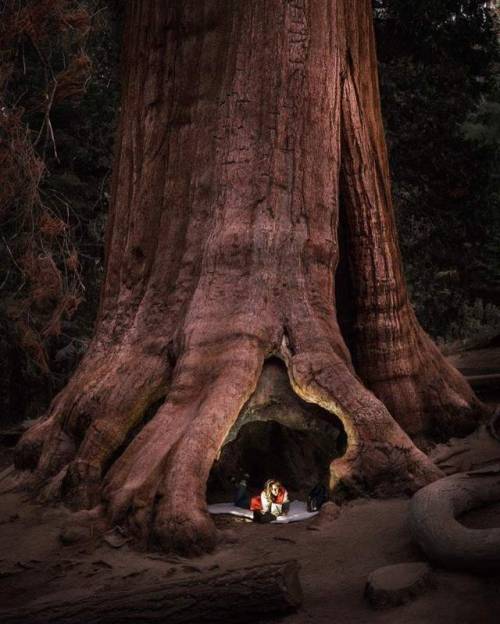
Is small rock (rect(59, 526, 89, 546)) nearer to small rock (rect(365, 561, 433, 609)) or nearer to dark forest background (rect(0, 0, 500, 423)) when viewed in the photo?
small rock (rect(365, 561, 433, 609))

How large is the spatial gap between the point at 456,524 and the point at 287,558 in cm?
104

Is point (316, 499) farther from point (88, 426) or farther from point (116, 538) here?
point (88, 426)

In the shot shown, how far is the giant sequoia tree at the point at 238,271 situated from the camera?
491 cm

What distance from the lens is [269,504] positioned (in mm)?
5043

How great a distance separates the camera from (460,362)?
1048cm

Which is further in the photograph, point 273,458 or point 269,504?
point 273,458

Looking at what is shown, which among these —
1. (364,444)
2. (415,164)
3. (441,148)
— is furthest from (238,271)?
(441,148)

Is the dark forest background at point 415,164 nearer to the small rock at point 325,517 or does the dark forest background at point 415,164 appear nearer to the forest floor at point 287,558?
the forest floor at point 287,558

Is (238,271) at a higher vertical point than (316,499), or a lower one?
higher

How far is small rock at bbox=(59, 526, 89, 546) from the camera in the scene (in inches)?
175

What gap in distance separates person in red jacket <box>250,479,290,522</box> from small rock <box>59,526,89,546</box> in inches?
47.4

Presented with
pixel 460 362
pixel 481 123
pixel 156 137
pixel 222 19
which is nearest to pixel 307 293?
pixel 156 137

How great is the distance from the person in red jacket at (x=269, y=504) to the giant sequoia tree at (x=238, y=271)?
47 centimetres

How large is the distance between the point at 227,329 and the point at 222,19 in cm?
303
